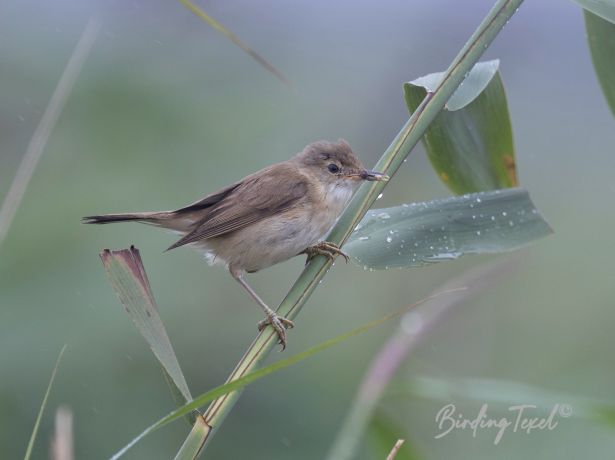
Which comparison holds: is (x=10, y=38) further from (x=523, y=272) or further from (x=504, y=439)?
(x=504, y=439)

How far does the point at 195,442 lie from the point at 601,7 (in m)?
1.60

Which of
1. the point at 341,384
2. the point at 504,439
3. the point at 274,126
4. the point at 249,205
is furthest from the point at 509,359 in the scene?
the point at 249,205

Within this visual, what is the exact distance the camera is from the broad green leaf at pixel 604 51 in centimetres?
257

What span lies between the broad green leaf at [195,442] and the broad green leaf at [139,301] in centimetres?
8

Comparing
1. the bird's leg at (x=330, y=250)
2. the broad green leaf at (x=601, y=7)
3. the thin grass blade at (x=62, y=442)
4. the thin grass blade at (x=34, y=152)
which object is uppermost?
the broad green leaf at (x=601, y=7)

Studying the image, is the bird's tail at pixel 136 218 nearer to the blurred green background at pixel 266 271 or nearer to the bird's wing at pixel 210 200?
the bird's wing at pixel 210 200

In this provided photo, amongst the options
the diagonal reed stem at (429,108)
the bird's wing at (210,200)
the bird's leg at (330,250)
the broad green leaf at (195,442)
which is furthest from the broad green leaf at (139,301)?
the bird's wing at (210,200)

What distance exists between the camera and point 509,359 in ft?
18.9

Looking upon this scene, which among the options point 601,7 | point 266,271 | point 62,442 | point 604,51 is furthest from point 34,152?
point 266,271

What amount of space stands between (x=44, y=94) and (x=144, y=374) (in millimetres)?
3206

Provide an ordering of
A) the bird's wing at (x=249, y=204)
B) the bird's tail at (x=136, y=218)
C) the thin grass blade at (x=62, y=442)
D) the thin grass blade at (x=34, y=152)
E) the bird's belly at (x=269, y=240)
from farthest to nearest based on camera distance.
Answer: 1. the bird's wing at (x=249, y=204)
2. the bird's belly at (x=269, y=240)
3. the bird's tail at (x=136, y=218)
4. the thin grass blade at (x=34, y=152)
5. the thin grass blade at (x=62, y=442)

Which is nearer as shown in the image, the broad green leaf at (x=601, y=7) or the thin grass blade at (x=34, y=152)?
the thin grass blade at (x=34, y=152)

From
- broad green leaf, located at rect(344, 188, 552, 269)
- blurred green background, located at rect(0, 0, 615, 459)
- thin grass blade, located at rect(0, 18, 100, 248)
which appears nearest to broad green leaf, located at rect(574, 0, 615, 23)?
broad green leaf, located at rect(344, 188, 552, 269)

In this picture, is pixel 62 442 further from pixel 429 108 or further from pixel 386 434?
pixel 429 108
